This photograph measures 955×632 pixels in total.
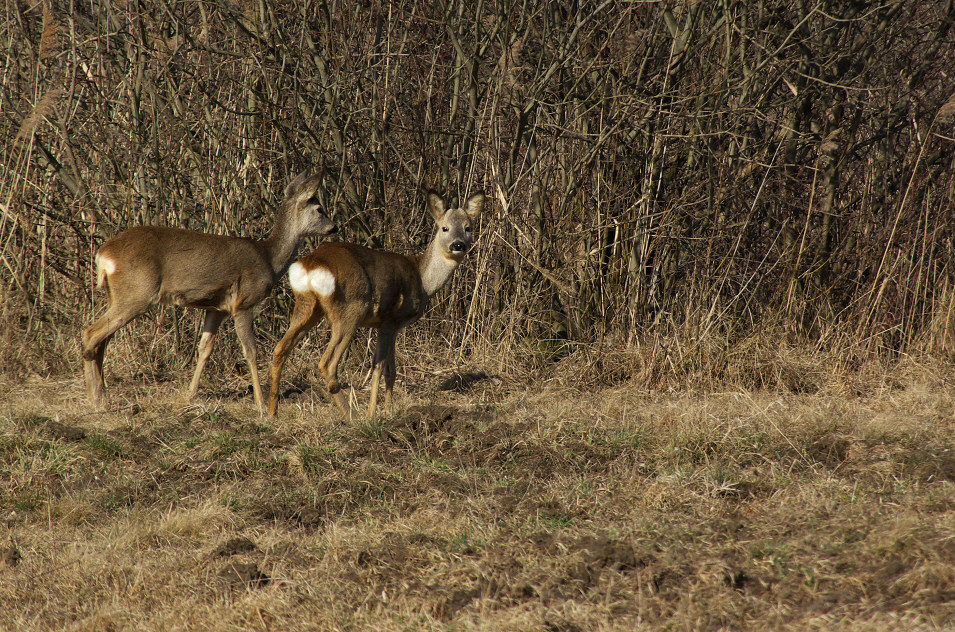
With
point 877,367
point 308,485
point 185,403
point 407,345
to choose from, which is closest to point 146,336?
point 185,403

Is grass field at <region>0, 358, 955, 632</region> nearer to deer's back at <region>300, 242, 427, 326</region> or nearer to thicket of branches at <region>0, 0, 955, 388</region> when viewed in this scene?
deer's back at <region>300, 242, 427, 326</region>

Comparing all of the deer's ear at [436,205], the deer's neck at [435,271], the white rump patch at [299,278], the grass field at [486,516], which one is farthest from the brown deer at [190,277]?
the deer's neck at [435,271]

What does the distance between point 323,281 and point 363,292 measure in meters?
0.28

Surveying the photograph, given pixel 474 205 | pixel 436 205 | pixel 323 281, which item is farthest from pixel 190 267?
pixel 474 205

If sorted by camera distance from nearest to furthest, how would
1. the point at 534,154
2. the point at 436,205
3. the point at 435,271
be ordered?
the point at 435,271 → the point at 436,205 → the point at 534,154

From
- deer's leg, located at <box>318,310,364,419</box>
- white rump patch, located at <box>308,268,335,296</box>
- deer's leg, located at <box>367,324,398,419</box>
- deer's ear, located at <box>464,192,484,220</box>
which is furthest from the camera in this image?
deer's ear, located at <box>464,192,484,220</box>

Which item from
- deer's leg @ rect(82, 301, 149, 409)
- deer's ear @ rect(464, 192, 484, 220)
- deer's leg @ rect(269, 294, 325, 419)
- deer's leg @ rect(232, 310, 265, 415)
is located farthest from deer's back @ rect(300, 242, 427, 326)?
deer's leg @ rect(82, 301, 149, 409)

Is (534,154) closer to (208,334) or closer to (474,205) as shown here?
(474,205)

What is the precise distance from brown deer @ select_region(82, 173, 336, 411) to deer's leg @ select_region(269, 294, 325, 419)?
24 cm

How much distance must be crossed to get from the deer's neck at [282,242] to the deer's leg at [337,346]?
1016mm

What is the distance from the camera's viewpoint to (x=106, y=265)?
234 inches

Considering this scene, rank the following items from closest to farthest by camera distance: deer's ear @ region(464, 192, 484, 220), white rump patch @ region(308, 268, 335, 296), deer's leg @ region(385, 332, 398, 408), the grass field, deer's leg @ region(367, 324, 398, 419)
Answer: the grass field → white rump patch @ region(308, 268, 335, 296) → deer's leg @ region(367, 324, 398, 419) → deer's leg @ region(385, 332, 398, 408) → deer's ear @ region(464, 192, 484, 220)

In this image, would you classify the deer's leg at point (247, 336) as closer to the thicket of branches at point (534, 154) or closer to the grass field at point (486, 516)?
the grass field at point (486, 516)

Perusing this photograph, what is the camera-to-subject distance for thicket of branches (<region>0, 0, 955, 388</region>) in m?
6.98
